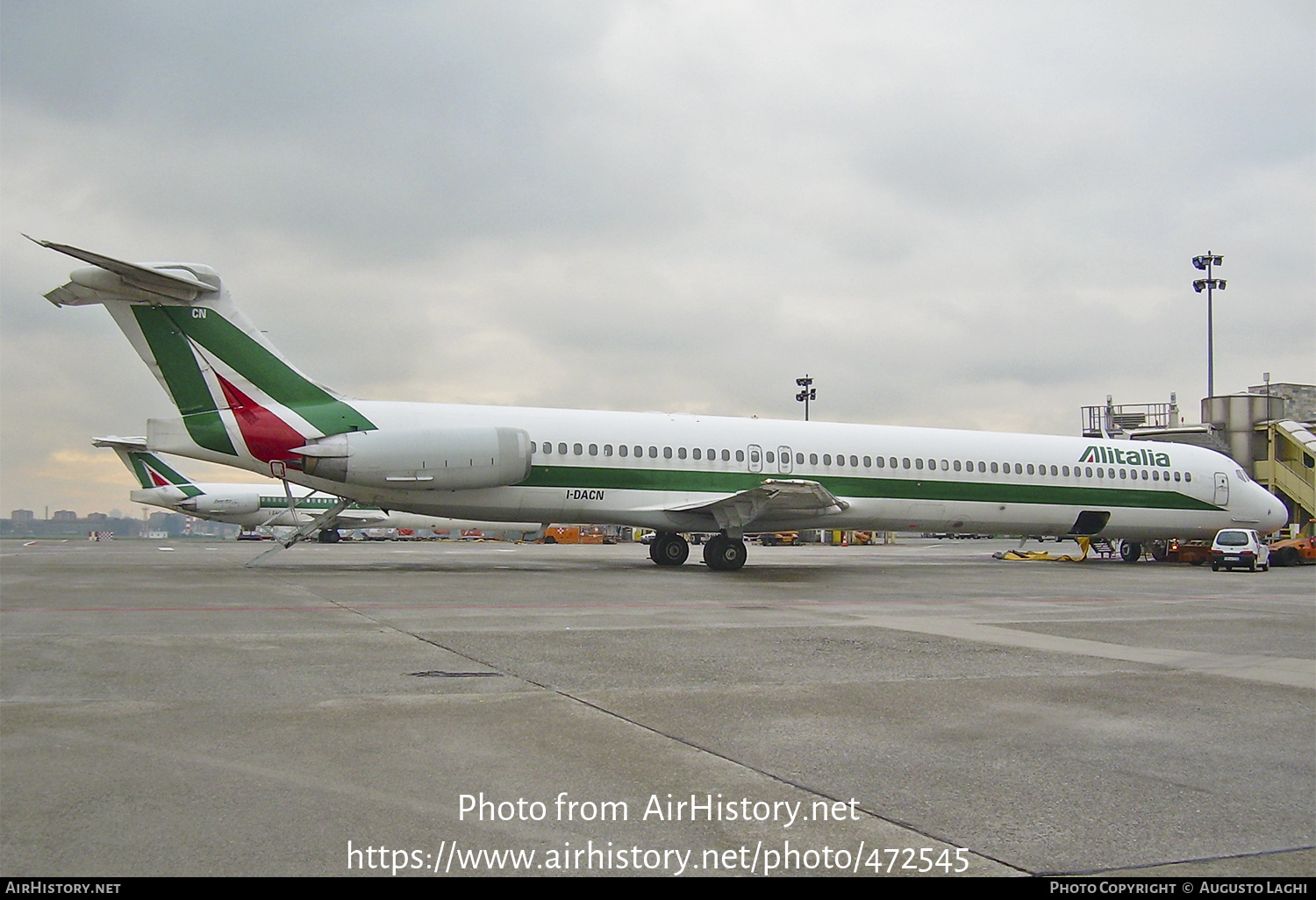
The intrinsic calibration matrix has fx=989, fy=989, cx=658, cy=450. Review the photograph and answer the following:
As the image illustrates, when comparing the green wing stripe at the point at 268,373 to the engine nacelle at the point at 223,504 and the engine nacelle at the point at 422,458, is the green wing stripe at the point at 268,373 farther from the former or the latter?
the engine nacelle at the point at 223,504

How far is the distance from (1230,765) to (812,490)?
598 inches

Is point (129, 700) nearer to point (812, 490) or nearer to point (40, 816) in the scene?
point (40, 816)

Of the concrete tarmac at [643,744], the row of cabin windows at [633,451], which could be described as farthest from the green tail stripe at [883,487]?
the concrete tarmac at [643,744]

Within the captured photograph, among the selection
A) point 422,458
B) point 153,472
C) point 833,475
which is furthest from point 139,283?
point 153,472

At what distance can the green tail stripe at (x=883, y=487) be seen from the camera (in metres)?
21.7

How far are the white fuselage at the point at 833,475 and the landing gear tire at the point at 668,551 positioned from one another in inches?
90.1

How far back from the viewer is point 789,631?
11.4m

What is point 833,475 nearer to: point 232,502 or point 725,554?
point 725,554

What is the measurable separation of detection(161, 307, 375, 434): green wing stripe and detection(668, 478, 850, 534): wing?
24.5 feet

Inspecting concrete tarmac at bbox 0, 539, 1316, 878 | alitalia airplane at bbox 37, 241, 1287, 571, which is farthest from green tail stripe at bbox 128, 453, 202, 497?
concrete tarmac at bbox 0, 539, 1316, 878

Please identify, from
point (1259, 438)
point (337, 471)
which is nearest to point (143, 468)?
point (337, 471)

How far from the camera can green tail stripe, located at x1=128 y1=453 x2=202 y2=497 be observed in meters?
49.2

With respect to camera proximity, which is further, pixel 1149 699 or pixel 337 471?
pixel 337 471

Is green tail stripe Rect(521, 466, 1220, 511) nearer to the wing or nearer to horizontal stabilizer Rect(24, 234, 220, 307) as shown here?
the wing
